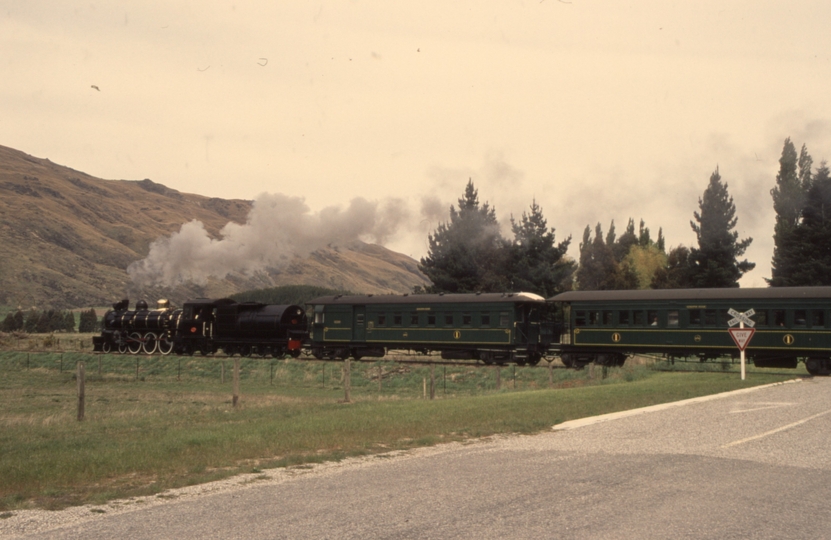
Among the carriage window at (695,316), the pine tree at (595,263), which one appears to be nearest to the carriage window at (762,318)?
the carriage window at (695,316)

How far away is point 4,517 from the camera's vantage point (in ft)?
29.8

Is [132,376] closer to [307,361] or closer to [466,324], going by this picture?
[307,361]

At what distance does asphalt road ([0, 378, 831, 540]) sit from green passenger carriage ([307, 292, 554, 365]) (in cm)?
2665

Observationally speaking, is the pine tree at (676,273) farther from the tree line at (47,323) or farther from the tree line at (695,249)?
the tree line at (47,323)

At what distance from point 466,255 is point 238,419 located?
5403 centimetres

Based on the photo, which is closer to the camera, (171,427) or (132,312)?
(171,427)

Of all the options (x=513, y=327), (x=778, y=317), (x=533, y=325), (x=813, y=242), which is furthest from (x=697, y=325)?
(x=813, y=242)

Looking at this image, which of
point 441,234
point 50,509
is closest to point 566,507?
point 50,509

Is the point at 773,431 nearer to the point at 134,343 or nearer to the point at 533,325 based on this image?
the point at 533,325

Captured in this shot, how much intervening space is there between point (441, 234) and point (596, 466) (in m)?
65.0

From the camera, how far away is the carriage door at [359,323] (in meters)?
45.8

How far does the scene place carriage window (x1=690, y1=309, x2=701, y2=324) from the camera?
121ft

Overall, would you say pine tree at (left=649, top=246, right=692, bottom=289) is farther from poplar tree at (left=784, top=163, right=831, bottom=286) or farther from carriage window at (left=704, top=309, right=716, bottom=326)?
carriage window at (left=704, top=309, right=716, bottom=326)

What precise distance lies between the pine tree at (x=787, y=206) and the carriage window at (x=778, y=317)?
31686 mm
